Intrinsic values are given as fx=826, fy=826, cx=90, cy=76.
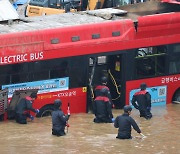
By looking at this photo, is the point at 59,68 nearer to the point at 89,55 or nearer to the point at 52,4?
the point at 89,55

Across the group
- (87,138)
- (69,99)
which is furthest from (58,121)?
(69,99)

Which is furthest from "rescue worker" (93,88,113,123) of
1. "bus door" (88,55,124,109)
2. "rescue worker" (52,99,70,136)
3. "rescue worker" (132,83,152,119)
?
"bus door" (88,55,124,109)

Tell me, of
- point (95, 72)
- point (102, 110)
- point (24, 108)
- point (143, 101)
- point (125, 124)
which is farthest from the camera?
point (95, 72)

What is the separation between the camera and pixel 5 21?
2392cm

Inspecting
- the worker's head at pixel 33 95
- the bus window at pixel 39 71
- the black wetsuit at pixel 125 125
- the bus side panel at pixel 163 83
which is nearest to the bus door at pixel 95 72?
the bus side panel at pixel 163 83

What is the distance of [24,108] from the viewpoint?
2183cm

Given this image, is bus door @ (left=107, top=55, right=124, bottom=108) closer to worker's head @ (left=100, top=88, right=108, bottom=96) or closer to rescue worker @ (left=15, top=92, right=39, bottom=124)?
worker's head @ (left=100, top=88, right=108, bottom=96)

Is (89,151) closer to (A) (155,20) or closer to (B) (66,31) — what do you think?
(B) (66,31)

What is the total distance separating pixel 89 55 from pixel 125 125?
4.13 metres

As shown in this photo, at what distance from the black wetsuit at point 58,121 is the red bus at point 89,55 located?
2456 mm

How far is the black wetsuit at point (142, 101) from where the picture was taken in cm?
2275

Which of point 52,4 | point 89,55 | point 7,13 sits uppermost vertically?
point 7,13

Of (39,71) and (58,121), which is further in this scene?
(39,71)

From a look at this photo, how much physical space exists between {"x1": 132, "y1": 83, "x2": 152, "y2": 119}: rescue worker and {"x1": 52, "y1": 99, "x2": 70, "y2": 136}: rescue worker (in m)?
3.16
